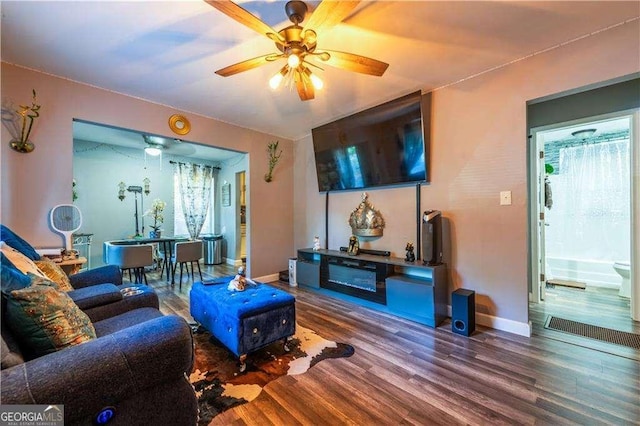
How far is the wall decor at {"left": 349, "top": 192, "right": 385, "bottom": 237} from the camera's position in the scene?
3500 mm

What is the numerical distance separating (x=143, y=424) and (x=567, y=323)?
142 inches

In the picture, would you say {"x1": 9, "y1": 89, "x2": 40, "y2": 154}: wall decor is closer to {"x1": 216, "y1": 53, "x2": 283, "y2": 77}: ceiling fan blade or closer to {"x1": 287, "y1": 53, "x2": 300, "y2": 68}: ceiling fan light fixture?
{"x1": 216, "y1": 53, "x2": 283, "y2": 77}: ceiling fan blade

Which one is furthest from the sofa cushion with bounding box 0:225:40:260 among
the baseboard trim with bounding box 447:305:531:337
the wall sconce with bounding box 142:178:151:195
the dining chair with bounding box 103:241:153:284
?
the wall sconce with bounding box 142:178:151:195

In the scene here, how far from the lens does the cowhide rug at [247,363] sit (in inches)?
63.0

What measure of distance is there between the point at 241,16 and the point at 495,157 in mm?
2508

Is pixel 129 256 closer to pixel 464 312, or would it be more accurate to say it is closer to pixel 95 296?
pixel 95 296

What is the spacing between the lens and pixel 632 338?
90.0 inches

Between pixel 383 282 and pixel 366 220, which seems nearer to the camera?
pixel 383 282

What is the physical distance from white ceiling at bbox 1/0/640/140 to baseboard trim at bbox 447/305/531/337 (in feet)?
8.07

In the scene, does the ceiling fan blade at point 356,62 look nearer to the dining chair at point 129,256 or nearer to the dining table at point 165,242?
the dining chair at point 129,256

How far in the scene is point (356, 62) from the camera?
1882 millimetres

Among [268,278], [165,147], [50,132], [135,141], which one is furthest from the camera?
[165,147]

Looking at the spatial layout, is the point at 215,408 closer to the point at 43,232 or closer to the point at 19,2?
the point at 43,232

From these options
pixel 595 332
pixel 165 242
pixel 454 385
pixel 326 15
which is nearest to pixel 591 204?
pixel 595 332
